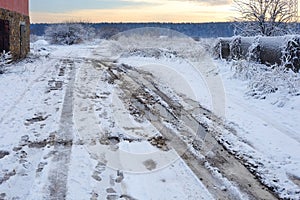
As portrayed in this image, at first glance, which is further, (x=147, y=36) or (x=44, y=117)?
(x=147, y=36)

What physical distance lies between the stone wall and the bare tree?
1169 centimetres

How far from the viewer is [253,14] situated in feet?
59.5

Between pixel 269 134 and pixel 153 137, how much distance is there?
1.92 metres

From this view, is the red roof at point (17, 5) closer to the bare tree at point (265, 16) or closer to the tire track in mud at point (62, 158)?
the tire track in mud at point (62, 158)

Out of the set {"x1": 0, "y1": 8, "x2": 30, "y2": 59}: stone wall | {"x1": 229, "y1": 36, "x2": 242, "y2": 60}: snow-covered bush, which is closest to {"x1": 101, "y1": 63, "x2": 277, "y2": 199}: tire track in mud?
{"x1": 229, "y1": 36, "x2": 242, "y2": 60}: snow-covered bush

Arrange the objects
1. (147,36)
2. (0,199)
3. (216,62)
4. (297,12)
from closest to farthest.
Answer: (0,199)
(216,62)
(297,12)
(147,36)

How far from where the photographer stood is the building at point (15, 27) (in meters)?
14.9

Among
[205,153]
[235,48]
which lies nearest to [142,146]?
[205,153]

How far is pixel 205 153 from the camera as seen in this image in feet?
15.0

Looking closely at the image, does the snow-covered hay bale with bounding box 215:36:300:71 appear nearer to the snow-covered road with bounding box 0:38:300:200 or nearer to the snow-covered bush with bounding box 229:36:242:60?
the snow-covered bush with bounding box 229:36:242:60

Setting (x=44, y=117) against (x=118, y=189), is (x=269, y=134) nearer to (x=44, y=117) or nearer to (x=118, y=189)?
(x=118, y=189)

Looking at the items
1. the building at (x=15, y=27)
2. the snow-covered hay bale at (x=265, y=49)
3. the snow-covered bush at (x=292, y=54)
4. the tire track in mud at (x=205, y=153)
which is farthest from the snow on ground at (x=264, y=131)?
the building at (x=15, y=27)

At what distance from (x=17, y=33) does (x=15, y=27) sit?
0.45 metres

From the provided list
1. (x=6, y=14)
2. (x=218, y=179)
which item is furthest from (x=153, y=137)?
(x=6, y=14)
